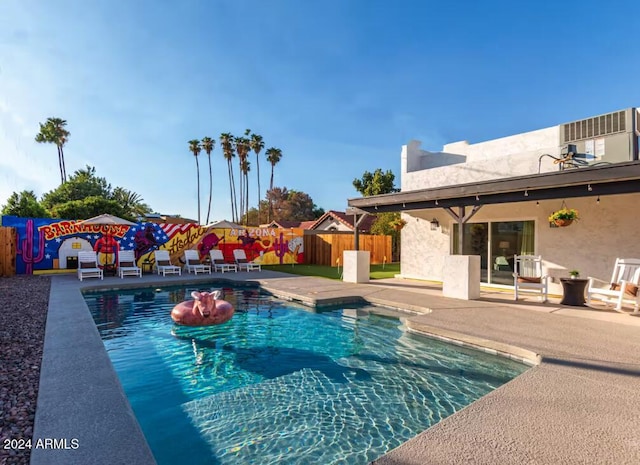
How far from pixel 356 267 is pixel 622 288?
23.4 ft

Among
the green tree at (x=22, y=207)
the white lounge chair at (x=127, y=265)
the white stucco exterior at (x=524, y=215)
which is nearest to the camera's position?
the white stucco exterior at (x=524, y=215)

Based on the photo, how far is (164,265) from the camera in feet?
53.8

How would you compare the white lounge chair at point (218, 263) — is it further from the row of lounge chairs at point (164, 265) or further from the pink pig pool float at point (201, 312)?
the pink pig pool float at point (201, 312)

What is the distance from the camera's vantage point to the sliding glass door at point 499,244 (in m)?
10.5

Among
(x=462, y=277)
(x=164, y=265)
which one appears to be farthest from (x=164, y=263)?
(x=462, y=277)

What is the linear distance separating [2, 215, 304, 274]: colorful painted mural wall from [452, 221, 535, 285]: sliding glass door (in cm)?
1234

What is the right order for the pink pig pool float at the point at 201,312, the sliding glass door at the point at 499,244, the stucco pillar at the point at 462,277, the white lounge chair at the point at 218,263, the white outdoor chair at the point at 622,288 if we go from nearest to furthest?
1. the pink pig pool float at the point at 201,312
2. the white outdoor chair at the point at 622,288
3. the stucco pillar at the point at 462,277
4. the sliding glass door at the point at 499,244
5. the white lounge chair at the point at 218,263

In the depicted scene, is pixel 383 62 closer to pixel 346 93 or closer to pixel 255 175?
pixel 346 93

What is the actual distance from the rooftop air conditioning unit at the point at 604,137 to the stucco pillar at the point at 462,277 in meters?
4.40

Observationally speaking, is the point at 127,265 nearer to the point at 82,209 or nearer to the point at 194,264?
the point at 194,264

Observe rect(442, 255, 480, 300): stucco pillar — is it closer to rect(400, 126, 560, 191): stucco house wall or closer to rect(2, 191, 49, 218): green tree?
rect(400, 126, 560, 191): stucco house wall

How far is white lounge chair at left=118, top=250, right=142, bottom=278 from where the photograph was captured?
47.1 ft

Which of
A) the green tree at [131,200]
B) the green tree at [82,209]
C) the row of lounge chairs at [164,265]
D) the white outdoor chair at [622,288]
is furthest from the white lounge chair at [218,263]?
the green tree at [131,200]

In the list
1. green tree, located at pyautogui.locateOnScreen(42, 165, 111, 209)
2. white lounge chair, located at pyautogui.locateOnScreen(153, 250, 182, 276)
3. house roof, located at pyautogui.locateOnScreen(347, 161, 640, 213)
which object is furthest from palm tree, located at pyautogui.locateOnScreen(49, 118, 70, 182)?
house roof, located at pyautogui.locateOnScreen(347, 161, 640, 213)
